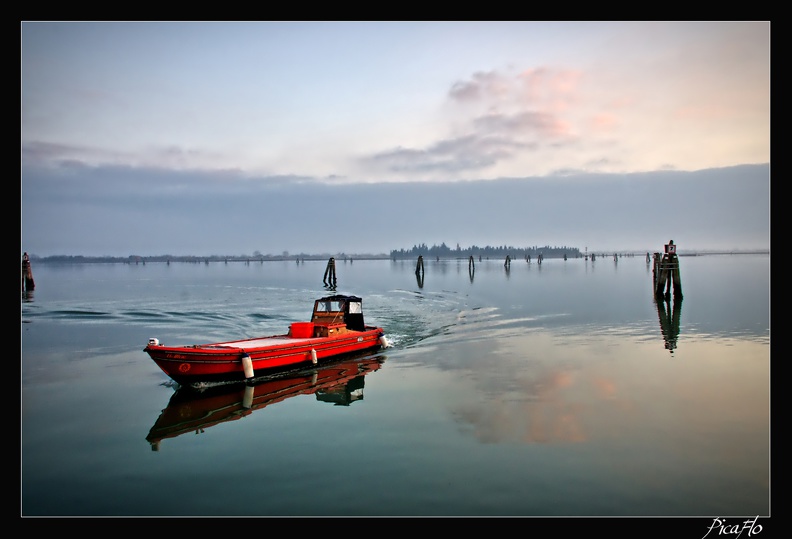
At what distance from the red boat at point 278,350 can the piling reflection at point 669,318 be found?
1340 centimetres

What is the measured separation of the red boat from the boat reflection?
47 cm

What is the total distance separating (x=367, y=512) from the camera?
357 inches

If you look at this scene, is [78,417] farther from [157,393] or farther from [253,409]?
[253,409]

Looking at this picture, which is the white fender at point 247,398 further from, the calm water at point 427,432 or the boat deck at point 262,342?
the boat deck at point 262,342

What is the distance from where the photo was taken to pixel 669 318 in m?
33.6

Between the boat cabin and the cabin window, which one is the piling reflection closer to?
the boat cabin

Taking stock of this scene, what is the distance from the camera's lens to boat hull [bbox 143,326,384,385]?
55.3ft

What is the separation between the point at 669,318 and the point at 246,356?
2703 centimetres

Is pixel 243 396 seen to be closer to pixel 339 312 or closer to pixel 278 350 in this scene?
pixel 278 350

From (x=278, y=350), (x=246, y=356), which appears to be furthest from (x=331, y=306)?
(x=246, y=356)

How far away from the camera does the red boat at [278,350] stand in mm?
16953

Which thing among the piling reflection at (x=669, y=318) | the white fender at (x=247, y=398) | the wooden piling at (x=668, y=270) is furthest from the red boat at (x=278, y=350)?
the wooden piling at (x=668, y=270)

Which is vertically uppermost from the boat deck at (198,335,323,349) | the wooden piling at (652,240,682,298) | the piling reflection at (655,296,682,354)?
the wooden piling at (652,240,682,298)

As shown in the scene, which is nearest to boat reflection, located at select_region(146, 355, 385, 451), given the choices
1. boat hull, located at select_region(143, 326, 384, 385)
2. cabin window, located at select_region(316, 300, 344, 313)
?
boat hull, located at select_region(143, 326, 384, 385)
